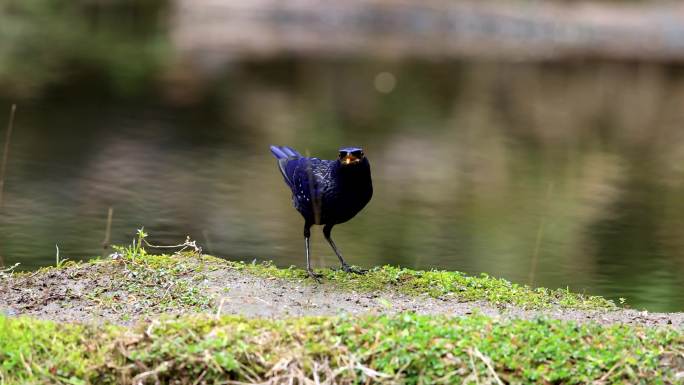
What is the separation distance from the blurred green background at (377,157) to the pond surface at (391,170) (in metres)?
0.03

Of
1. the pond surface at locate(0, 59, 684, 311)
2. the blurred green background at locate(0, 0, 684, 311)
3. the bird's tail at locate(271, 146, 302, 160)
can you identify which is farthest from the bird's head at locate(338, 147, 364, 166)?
the blurred green background at locate(0, 0, 684, 311)

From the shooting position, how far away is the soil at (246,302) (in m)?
5.39

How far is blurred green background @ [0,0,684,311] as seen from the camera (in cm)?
888

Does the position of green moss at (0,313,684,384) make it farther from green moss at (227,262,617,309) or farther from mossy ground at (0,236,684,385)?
green moss at (227,262,617,309)

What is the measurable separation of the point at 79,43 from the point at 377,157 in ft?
44.6

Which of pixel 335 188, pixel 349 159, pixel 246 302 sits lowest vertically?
pixel 246 302

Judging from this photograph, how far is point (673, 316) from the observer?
5707mm

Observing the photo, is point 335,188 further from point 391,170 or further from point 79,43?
point 79,43

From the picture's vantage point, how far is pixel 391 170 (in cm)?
1282

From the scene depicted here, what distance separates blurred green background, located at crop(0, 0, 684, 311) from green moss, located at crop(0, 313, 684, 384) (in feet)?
6.54

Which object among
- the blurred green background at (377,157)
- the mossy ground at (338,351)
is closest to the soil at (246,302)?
the mossy ground at (338,351)

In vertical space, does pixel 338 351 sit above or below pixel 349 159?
below

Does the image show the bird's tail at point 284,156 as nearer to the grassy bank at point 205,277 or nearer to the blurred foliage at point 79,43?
the grassy bank at point 205,277

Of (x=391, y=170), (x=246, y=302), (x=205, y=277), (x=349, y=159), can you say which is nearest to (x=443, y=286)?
(x=349, y=159)
